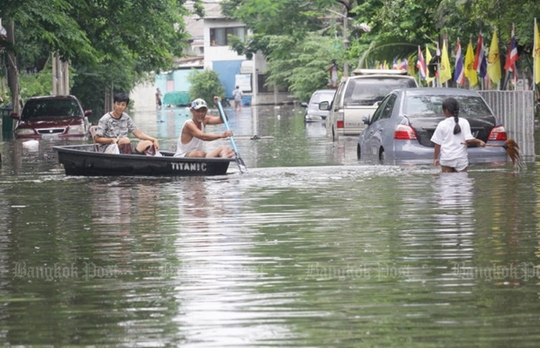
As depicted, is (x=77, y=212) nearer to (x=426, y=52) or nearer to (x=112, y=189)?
(x=112, y=189)

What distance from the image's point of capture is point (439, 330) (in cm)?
716

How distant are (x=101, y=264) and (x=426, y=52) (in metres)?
34.9

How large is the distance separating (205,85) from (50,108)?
221 ft

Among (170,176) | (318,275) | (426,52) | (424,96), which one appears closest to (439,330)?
(318,275)

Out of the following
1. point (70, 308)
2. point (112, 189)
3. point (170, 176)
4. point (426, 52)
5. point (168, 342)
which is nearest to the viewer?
point (168, 342)

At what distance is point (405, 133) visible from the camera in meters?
19.7

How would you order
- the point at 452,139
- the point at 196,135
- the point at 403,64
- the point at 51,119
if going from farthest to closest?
the point at 403,64 → the point at 51,119 → the point at 196,135 → the point at 452,139

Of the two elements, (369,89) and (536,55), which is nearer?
(536,55)

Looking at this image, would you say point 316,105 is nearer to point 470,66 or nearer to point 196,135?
point 470,66

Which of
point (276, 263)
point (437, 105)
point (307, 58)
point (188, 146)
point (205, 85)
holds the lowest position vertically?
point (276, 263)

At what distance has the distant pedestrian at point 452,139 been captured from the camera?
664 inches

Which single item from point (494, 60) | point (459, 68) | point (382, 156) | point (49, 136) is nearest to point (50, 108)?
point (49, 136)

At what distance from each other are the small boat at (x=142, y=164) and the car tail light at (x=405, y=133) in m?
2.72

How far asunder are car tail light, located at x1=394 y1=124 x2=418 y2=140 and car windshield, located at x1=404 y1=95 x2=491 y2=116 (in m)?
0.33
